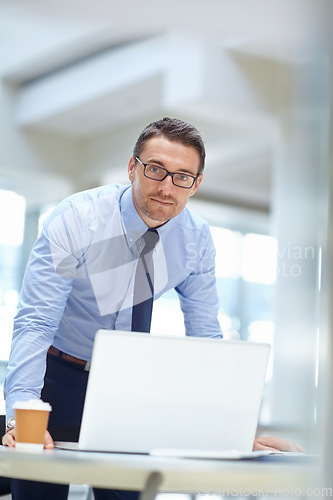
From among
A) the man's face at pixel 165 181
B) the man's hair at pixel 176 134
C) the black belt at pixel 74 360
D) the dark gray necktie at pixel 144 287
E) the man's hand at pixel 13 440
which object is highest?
the man's hair at pixel 176 134

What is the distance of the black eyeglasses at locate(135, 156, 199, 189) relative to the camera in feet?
5.45

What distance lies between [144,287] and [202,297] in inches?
7.0

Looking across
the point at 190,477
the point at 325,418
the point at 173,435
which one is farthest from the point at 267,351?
the point at 325,418

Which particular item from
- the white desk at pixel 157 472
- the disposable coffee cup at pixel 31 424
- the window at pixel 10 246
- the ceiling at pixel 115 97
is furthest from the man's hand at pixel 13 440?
the window at pixel 10 246

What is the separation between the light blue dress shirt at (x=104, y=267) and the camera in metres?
1.58

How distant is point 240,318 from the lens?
8.78 meters

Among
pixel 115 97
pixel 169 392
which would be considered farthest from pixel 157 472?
pixel 115 97

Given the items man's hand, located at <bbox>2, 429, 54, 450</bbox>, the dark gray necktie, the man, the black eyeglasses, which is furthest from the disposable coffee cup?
the black eyeglasses

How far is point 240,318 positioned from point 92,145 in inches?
125

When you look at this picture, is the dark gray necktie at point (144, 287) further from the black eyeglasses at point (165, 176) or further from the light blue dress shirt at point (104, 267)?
the black eyeglasses at point (165, 176)

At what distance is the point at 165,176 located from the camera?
1.69 m

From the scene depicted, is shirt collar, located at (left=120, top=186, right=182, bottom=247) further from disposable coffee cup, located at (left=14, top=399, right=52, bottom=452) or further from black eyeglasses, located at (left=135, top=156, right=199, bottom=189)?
disposable coffee cup, located at (left=14, top=399, right=52, bottom=452)

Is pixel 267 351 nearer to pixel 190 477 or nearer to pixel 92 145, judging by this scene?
pixel 190 477

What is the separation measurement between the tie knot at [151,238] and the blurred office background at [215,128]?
33 centimetres
